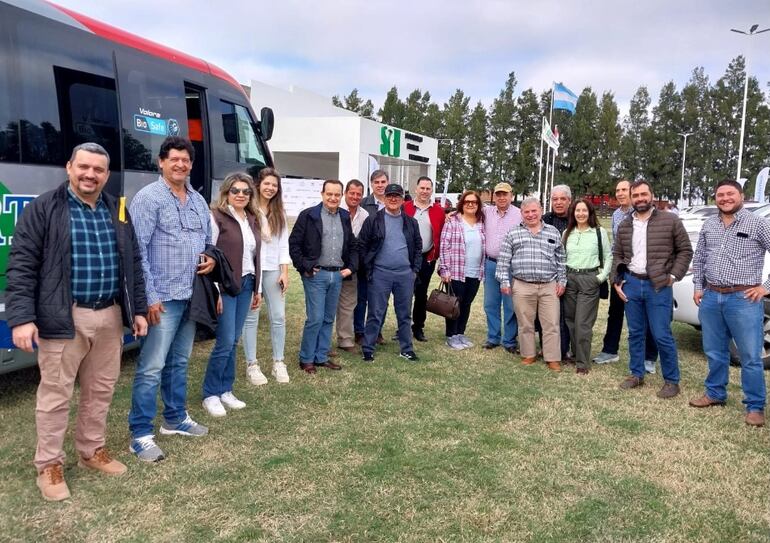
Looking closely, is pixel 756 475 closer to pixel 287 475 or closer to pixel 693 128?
pixel 287 475

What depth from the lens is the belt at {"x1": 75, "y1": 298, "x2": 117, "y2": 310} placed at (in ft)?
9.69

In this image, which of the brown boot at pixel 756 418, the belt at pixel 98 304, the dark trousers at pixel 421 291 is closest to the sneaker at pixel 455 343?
the dark trousers at pixel 421 291

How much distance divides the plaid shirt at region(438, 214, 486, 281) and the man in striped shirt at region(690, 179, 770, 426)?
2.35m

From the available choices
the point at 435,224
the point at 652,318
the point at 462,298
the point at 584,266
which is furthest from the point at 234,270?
the point at 652,318

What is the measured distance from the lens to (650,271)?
4.89 m

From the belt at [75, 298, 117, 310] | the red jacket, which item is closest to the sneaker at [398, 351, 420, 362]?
the red jacket

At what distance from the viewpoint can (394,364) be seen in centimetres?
572

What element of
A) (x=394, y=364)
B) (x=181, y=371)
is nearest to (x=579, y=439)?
(x=394, y=364)

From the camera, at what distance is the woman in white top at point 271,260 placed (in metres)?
4.72

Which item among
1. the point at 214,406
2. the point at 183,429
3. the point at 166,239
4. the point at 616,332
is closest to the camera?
the point at 166,239

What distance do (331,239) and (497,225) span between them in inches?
79.5

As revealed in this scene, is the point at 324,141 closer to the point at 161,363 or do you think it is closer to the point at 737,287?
the point at 737,287

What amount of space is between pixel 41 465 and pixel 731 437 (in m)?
4.34

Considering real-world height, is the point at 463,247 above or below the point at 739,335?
above
